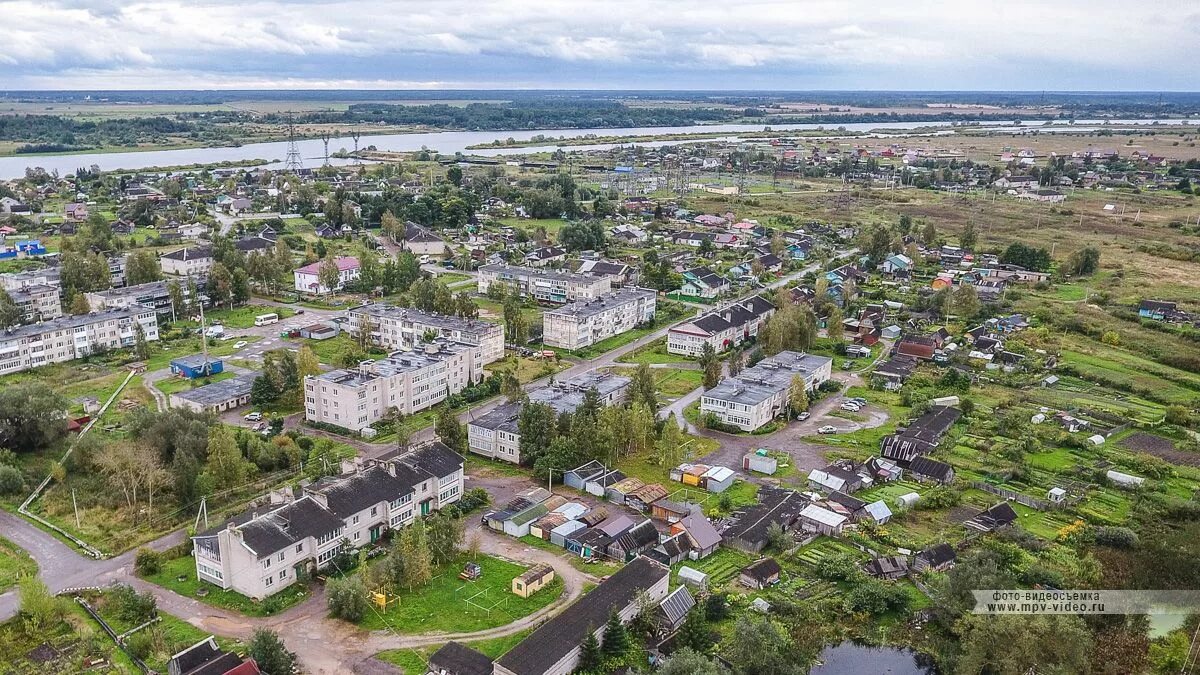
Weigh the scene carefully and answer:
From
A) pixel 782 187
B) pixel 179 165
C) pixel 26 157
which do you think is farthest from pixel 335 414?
pixel 26 157

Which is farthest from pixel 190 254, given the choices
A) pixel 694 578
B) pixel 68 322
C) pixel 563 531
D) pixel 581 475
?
pixel 694 578

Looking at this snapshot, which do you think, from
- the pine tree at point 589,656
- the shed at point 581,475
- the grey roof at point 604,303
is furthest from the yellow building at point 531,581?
the grey roof at point 604,303

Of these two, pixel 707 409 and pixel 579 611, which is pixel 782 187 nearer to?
pixel 707 409

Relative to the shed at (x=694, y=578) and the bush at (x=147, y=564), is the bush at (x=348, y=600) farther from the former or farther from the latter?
the shed at (x=694, y=578)

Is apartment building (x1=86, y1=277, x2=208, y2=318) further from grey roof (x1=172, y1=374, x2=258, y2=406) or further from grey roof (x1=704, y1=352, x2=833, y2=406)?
grey roof (x1=704, y1=352, x2=833, y2=406)

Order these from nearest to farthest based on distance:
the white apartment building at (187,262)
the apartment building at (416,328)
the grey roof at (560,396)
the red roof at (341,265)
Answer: the grey roof at (560,396) < the apartment building at (416,328) < the red roof at (341,265) < the white apartment building at (187,262)
